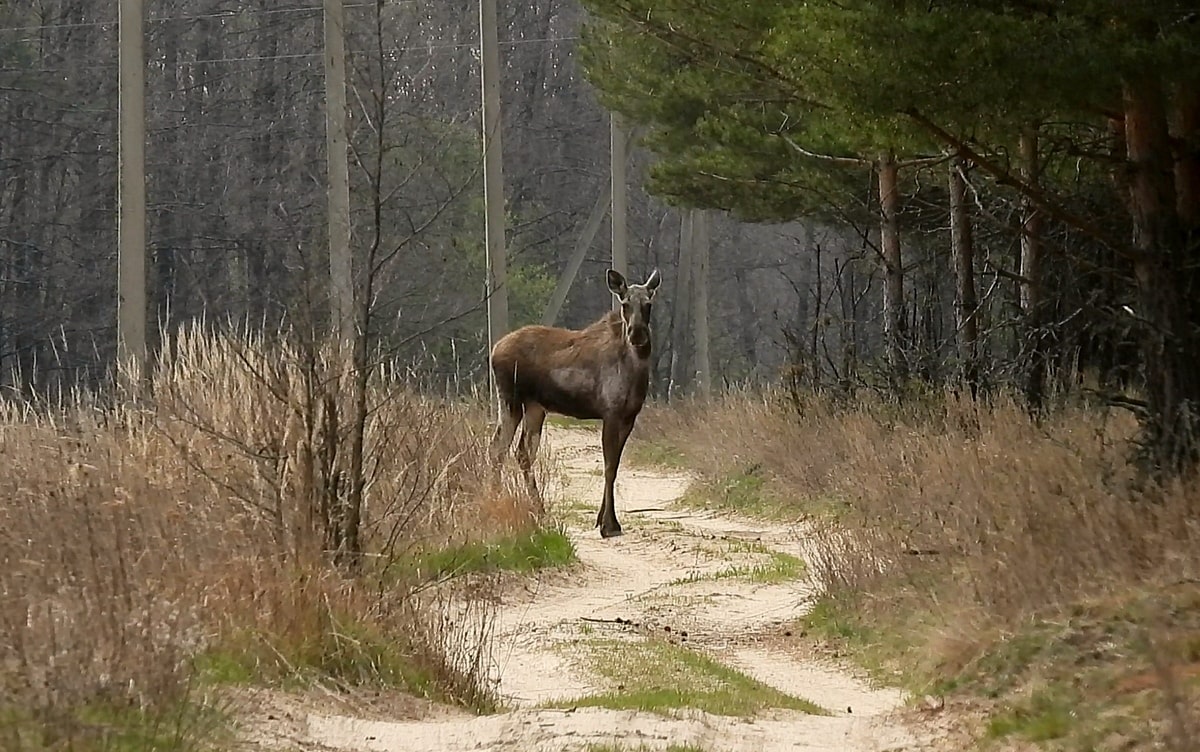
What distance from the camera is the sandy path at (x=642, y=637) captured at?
7070 millimetres

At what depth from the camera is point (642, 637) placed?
438 inches

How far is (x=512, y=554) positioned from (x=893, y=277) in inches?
317

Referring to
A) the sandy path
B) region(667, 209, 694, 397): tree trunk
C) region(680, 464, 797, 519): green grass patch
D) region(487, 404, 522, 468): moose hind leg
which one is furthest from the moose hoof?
region(667, 209, 694, 397): tree trunk

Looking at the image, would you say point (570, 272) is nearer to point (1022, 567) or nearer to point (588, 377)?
point (588, 377)

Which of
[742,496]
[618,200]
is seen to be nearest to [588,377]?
[742,496]

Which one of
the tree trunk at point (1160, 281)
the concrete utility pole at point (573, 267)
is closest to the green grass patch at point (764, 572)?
the tree trunk at point (1160, 281)

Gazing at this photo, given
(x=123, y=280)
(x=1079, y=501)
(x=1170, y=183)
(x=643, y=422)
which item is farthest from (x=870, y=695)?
(x=643, y=422)

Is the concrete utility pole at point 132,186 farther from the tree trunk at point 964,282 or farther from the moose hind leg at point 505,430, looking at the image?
the tree trunk at point 964,282

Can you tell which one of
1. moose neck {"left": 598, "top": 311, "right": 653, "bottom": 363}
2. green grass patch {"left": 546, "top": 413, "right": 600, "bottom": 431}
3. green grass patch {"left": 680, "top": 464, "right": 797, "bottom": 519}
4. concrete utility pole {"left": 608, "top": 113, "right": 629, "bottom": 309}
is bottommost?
green grass patch {"left": 546, "top": 413, "right": 600, "bottom": 431}

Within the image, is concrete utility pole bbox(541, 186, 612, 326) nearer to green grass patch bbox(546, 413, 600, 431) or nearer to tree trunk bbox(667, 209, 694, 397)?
green grass patch bbox(546, 413, 600, 431)

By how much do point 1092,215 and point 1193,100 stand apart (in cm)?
337

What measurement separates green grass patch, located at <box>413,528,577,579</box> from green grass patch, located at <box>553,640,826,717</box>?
1.97 metres

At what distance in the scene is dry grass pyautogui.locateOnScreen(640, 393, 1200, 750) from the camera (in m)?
7.12

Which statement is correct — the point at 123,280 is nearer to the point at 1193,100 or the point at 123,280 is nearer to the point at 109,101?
the point at 1193,100
